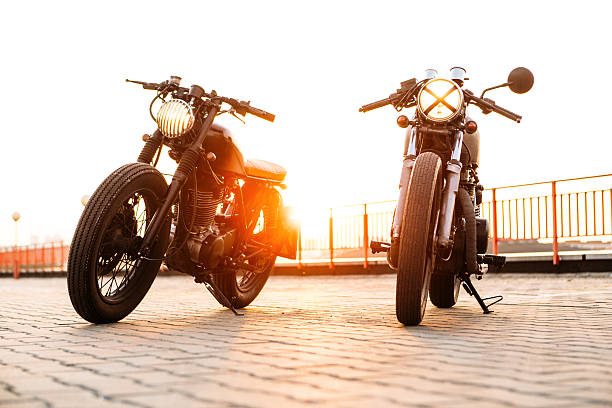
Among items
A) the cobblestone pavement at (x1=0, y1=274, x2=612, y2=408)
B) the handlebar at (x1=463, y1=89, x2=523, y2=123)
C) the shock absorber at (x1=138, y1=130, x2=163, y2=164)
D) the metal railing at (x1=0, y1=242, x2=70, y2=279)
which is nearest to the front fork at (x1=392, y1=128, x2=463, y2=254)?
the handlebar at (x1=463, y1=89, x2=523, y2=123)

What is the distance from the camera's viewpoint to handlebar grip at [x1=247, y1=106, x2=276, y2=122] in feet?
19.1

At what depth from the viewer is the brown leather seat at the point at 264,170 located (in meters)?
6.04

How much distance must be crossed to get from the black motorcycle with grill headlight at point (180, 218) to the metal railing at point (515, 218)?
18.8 ft

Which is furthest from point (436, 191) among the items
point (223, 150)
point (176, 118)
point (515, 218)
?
point (515, 218)

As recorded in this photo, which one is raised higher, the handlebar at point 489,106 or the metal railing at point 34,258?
the handlebar at point 489,106

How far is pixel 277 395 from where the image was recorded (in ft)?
7.94

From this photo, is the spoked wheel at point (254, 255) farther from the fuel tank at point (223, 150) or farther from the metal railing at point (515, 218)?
the metal railing at point (515, 218)

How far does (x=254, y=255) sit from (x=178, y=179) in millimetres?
1287

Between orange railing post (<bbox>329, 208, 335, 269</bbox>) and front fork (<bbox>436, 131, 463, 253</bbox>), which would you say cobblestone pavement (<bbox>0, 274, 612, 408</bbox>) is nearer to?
front fork (<bbox>436, 131, 463, 253</bbox>)

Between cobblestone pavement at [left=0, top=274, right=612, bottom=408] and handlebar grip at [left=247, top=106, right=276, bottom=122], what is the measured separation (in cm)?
150

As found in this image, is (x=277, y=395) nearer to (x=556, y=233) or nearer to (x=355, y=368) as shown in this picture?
(x=355, y=368)

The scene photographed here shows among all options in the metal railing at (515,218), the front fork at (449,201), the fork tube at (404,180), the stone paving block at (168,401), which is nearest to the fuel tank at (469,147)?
the fork tube at (404,180)

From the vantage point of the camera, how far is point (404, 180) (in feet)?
16.4

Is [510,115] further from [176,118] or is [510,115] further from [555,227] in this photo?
[555,227]
